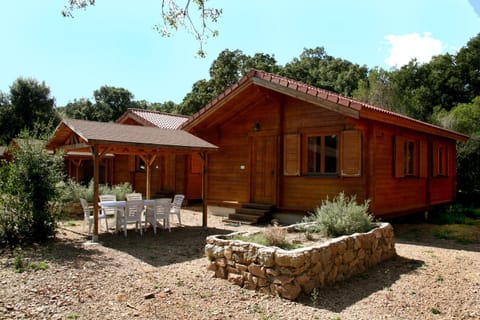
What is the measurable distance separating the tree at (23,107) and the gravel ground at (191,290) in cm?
2551

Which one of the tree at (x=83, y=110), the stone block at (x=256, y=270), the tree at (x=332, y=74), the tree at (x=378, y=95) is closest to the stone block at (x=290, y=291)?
the stone block at (x=256, y=270)

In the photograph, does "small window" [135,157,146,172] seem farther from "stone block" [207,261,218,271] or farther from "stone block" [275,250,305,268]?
"stone block" [275,250,305,268]

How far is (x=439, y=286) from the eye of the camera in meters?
5.12

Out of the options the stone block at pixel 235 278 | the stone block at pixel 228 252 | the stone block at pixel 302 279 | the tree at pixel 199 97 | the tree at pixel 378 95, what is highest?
the tree at pixel 199 97

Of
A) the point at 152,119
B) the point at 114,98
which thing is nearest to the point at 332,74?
the point at 152,119

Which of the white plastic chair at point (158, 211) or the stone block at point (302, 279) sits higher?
the white plastic chair at point (158, 211)

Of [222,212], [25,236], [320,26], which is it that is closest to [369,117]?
[320,26]

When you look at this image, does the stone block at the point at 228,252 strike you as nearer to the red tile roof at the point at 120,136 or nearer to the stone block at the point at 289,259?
the stone block at the point at 289,259

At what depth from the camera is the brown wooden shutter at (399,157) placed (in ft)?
32.9

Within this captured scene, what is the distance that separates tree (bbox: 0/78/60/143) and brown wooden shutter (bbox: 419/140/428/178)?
1030 inches

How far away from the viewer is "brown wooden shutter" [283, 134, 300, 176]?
10.5 m

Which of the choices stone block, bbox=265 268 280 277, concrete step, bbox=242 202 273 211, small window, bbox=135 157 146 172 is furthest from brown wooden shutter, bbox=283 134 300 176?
small window, bbox=135 157 146 172

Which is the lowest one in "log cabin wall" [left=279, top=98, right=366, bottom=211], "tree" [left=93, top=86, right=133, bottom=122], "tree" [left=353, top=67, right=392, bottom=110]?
"log cabin wall" [left=279, top=98, right=366, bottom=211]

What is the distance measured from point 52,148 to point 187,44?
5811mm
